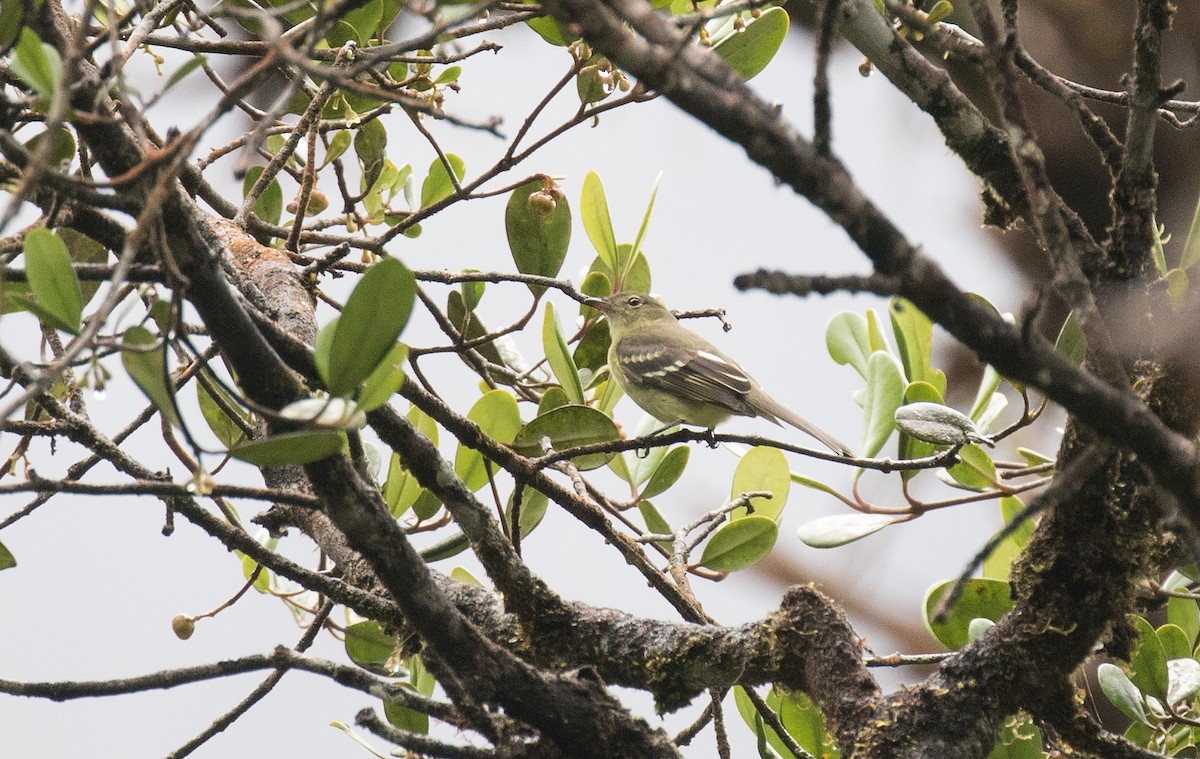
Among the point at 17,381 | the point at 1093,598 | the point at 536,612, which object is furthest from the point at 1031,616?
the point at 17,381

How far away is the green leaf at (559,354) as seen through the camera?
212cm

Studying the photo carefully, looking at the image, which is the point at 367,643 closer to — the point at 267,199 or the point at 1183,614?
the point at 267,199

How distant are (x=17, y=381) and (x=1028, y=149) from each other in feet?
4.65

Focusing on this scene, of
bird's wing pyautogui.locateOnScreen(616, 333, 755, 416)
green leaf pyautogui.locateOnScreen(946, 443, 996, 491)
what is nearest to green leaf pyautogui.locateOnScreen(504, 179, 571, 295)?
green leaf pyautogui.locateOnScreen(946, 443, 996, 491)

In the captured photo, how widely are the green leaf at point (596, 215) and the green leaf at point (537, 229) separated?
8 centimetres

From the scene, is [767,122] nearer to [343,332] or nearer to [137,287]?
[343,332]

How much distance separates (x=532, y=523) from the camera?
214 centimetres

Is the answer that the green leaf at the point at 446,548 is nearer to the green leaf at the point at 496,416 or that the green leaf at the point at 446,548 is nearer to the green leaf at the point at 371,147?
the green leaf at the point at 496,416

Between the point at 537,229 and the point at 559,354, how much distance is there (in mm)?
370

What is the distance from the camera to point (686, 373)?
14.5ft

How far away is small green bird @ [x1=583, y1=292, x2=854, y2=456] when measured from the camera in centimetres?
420

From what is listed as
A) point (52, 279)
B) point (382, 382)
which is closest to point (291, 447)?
point (382, 382)

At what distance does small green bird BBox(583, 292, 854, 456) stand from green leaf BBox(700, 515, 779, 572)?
1837mm

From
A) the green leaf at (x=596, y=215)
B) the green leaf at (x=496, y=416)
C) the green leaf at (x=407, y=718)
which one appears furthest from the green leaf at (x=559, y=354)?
the green leaf at (x=407, y=718)
